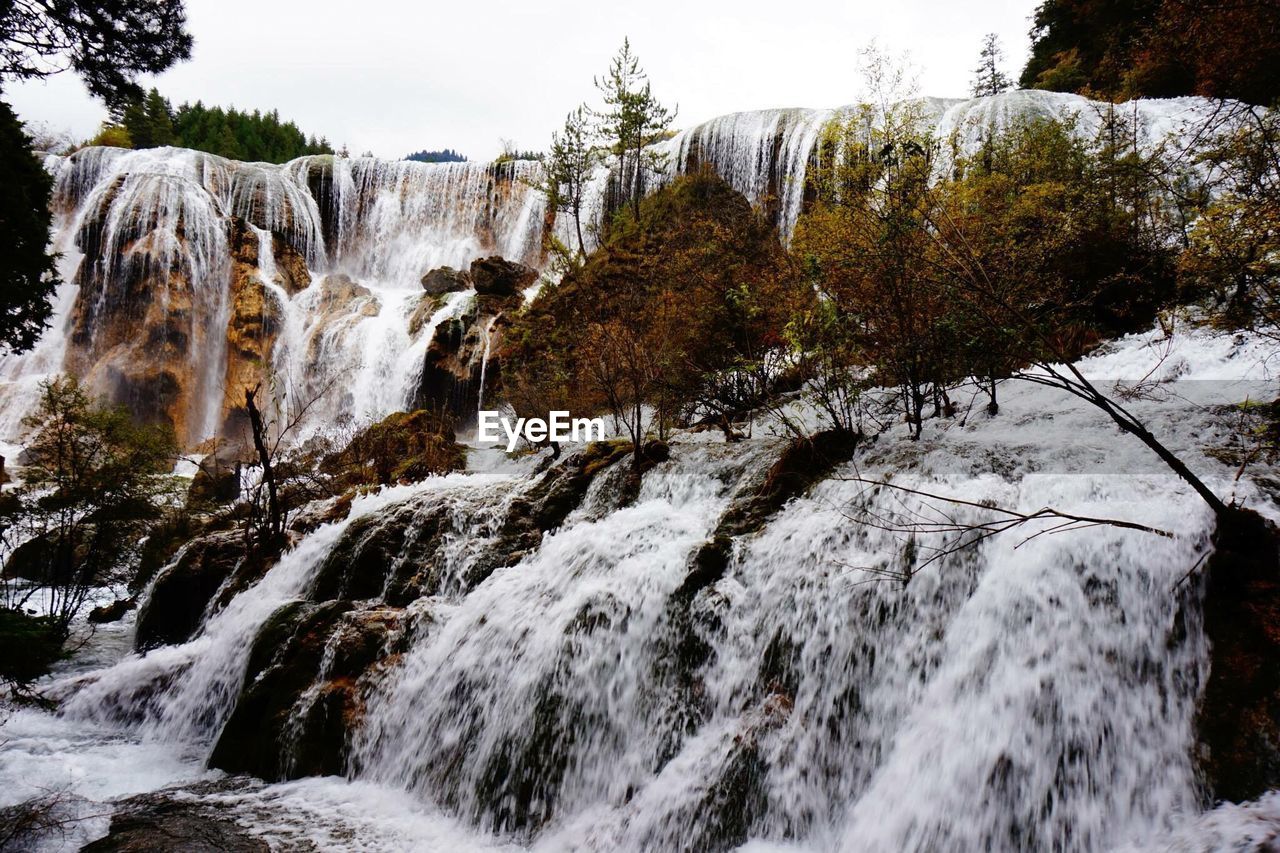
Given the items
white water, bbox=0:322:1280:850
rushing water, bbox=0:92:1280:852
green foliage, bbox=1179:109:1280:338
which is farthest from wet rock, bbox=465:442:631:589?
green foliage, bbox=1179:109:1280:338

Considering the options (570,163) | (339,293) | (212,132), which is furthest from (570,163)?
(212,132)

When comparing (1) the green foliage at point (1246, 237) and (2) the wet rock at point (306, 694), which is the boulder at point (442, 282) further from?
(1) the green foliage at point (1246, 237)

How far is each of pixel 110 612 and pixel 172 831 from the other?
10.6 m

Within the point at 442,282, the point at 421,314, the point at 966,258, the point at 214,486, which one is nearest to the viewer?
the point at 966,258

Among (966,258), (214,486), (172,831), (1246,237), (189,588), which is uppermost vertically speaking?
(1246,237)

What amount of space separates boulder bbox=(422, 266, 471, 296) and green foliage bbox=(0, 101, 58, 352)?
1793 centimetres

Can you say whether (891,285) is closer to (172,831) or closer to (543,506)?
(543,506)

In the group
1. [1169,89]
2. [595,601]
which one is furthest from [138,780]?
[1169,89]

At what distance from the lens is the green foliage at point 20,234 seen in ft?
22.4

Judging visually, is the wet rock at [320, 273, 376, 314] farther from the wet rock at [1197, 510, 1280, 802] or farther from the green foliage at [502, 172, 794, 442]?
the wet rock at [1197, 510, 1280, 802]

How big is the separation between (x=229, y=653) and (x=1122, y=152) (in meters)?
19.1

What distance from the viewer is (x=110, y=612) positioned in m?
12.4

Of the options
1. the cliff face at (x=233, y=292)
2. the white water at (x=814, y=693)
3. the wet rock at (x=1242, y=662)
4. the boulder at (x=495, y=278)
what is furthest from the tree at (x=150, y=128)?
the wet rock at (x=1242, y=662)

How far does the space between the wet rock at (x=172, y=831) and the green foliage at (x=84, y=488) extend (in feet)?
24.8
